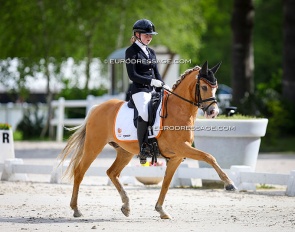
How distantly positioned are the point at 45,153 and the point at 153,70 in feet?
40.6

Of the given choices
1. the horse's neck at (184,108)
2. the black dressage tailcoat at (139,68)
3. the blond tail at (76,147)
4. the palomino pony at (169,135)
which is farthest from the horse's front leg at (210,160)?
the blond tail at (76,147)

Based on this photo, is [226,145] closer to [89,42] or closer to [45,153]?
[45,153]

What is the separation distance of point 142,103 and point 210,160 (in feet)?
4.64

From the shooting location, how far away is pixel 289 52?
2912 centimetres

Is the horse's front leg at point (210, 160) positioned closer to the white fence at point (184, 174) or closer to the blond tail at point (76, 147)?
the blond tail at point (76, 147)

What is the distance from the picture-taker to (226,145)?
15422 millimetres

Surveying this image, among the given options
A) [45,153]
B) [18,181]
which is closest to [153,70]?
[18,181]

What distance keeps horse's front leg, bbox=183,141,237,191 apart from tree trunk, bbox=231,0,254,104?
16816mm

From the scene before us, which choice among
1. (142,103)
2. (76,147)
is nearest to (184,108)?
(142,103)

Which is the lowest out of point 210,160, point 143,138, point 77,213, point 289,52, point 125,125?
point 77,213

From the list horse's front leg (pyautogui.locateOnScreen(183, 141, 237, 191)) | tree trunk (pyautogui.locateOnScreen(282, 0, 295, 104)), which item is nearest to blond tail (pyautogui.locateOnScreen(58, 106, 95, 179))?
horse's front leg (pyautogui.locateOnScreen(183, 141, 237, 191))

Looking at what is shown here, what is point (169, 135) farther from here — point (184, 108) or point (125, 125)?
point (125, 125)

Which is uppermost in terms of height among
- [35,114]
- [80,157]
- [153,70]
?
[153,70]

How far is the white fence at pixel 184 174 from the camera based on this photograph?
14502mm
